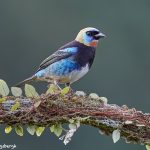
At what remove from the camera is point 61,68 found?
748 cm

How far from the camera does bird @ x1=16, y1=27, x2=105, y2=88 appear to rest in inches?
291

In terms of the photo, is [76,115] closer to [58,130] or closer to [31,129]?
[58,130]

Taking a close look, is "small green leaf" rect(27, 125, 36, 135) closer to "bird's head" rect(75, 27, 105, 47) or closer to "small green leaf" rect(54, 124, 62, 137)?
"small green leaf" rect(54, 124, 62, 137)

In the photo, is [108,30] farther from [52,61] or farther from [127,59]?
[52,61]

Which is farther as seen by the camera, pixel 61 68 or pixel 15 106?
pixel 61 68

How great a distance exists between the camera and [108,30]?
25906mm

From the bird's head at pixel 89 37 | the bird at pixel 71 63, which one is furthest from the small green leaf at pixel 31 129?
the bird's head at pixel 89 37

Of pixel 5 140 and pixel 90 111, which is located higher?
pixel 90 111

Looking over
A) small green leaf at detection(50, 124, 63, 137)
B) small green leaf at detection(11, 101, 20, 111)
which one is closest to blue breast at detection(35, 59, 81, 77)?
small green leaf at detection(50, 124, 63, 137)

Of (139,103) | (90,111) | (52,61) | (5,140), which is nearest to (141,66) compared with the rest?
(139,103)

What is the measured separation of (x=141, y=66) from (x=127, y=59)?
126cm

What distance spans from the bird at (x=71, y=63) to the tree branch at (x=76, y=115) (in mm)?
2633

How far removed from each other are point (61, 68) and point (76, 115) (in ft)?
9.53

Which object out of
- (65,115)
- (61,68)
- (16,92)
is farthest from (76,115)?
(61,68)
